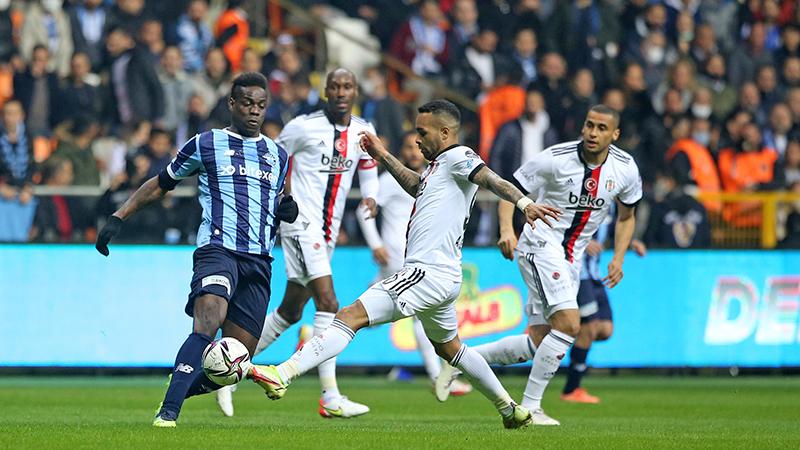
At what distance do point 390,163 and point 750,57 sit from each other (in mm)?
14912

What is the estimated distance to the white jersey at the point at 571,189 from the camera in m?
12.3

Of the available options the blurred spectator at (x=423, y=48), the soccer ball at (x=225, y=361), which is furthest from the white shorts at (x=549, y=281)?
the blurred spectator at (x=423, y=48)

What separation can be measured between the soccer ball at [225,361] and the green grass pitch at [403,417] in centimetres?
37

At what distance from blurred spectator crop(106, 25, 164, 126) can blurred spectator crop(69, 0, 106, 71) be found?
964 millimetres

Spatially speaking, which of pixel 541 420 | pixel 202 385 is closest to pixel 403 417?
pixel 541 420

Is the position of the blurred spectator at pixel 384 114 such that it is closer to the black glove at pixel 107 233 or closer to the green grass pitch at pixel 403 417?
the green grass pitch at pixel 403 417

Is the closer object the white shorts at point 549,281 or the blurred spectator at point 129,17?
the white shorts at point 549,281

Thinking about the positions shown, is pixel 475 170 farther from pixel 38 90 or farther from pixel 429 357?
pixel 38 90

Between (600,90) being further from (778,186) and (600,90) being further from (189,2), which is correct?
(189,2)

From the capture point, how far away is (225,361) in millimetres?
9562

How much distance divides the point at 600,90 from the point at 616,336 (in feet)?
19.4

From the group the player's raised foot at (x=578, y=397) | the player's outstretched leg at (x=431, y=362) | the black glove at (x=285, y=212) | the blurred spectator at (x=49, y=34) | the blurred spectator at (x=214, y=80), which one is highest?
the blurred spectator at (x=49, y=34)

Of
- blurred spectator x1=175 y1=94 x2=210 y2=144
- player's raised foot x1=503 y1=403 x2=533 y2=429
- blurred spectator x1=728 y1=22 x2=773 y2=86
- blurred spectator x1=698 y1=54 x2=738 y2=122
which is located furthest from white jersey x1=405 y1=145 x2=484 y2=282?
blurred spectator x1=728 y1=22 x2=773 y2=86

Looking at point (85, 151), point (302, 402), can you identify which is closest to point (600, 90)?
point (85, 151)
